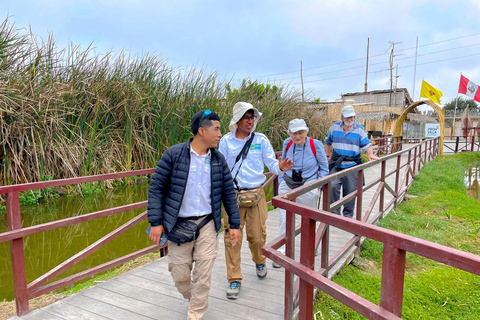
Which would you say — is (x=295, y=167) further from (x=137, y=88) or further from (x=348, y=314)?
(x=137, y=88)

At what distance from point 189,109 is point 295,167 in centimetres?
483

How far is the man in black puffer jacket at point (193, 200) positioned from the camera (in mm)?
2070

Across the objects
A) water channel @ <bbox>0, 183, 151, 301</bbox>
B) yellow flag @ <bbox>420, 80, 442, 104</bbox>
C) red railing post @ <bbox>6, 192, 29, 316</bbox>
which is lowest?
water channel @ <bbox>0, 183, 151, 301</bbox>

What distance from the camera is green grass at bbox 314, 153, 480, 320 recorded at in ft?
8.86

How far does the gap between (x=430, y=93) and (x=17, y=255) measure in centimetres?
1530

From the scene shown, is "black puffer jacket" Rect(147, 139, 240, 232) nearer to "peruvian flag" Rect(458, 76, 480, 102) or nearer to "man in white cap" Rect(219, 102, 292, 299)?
"man in white cap" Rect(219, 102, 292, 299)

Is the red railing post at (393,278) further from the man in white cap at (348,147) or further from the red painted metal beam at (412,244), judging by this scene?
the man in white cap at (348,147)

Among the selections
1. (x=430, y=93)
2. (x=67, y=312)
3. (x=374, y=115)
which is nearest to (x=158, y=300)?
(x=67, y=312)

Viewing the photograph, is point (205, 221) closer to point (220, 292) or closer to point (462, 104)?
point (220, 292)

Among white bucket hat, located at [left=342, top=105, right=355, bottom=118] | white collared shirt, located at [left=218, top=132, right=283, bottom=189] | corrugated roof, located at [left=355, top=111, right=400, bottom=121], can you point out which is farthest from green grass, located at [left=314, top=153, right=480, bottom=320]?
corrugated roof, located at [left=355, top=111, right=400, bottom=121]

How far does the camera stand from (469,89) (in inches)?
640

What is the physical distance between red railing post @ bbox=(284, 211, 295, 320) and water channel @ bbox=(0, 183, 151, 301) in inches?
114

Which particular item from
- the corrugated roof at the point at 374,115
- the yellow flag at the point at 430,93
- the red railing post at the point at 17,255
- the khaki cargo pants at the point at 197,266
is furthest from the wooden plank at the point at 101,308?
the corrugated roof at the point at 374,115

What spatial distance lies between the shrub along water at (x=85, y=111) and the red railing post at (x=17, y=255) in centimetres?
323
